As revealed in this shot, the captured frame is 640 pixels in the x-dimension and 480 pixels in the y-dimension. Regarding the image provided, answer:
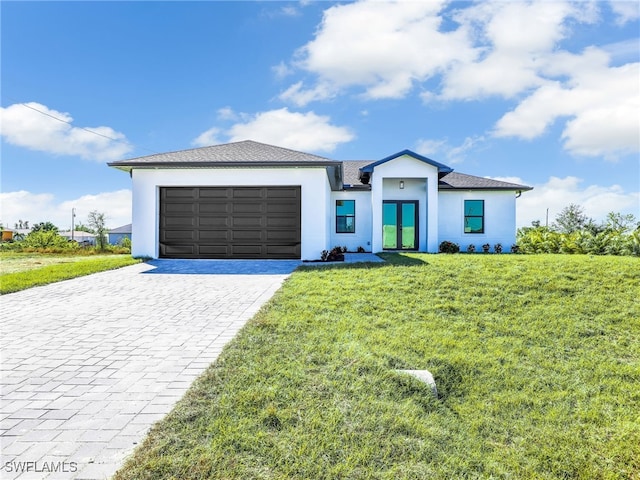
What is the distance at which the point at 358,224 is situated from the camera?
1661 cm

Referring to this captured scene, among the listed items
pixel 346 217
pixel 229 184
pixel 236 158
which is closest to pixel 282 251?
A: pixel 229 184

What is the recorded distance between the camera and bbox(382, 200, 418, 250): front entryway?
16188mm

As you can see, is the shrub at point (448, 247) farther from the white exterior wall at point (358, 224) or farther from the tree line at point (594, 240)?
the tree line at point (594, 240)

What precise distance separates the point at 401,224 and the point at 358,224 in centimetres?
205

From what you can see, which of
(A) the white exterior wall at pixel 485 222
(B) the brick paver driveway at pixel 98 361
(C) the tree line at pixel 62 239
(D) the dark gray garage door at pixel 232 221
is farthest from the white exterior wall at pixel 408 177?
(C) the tree line at pixel 62 239

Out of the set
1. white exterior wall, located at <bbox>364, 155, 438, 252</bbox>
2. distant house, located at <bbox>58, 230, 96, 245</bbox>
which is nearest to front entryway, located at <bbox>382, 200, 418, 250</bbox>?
white exterior wall, located at <bbox>364, 155, 438, 252</bbox>

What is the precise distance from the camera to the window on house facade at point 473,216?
1666 centimetres

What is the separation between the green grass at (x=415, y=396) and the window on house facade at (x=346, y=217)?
33.9 feet

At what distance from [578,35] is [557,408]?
11.3m

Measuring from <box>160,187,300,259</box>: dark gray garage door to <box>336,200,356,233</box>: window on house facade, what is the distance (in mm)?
4395

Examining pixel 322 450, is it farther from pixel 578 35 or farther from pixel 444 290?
pixel 578 35

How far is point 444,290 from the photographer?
6.79 m

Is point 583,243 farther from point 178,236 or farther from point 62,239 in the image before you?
point 62,239

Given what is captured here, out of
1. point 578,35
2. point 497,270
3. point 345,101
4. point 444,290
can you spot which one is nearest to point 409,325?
point 444,290
